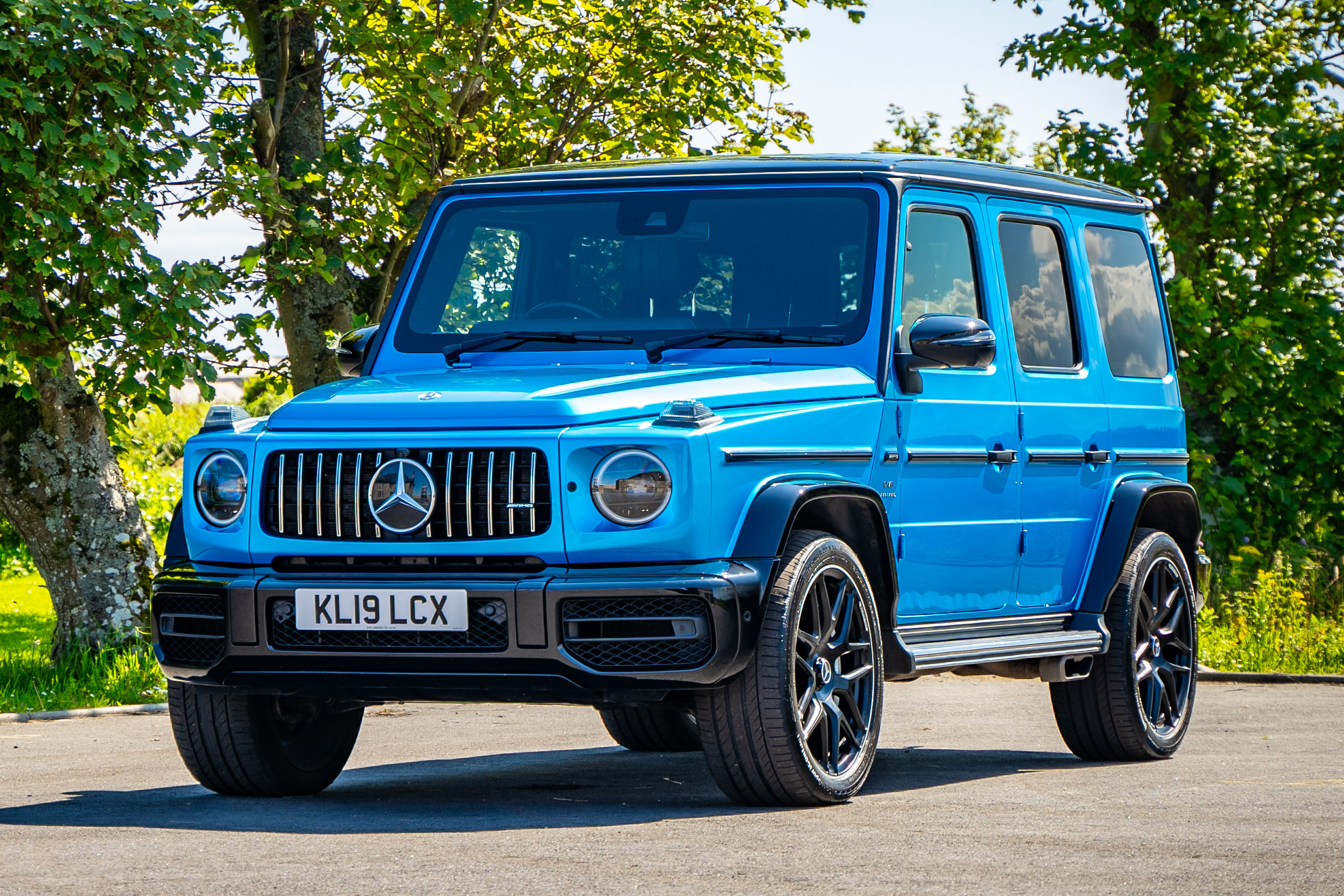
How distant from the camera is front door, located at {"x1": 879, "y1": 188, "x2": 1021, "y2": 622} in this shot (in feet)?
24.4

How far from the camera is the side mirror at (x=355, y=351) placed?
7984mm

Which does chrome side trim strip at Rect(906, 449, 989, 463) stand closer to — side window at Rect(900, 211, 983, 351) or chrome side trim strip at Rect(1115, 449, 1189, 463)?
side window at Rect(900, 211, 983, 351)

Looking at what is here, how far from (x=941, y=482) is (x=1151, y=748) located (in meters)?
2.08

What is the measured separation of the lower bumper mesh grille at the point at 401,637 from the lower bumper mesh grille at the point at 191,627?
0.69 ft

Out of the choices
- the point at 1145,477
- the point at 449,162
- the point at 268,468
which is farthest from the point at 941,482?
the point at 449,162

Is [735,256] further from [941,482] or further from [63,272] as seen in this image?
[63,272]

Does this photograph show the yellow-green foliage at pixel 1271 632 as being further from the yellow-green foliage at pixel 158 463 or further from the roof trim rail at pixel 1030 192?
the yellow-green foliage at pixel 158 463

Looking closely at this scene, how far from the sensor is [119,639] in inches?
529

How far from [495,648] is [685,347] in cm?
160

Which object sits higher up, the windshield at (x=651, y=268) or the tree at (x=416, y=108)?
the tree at (x=416, y=108)

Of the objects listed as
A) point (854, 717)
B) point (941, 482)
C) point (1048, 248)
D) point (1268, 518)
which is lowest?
point (1268, 518)

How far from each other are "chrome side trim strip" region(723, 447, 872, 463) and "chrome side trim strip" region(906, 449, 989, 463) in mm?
339

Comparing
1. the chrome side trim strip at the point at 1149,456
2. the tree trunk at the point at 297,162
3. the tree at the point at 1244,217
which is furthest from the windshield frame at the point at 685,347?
the tree at the point at 1244,217

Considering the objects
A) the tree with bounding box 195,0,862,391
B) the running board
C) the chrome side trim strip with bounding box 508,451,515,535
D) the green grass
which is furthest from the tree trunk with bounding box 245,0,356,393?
the chrome side trim strip with bounding box 508,451,515,535
